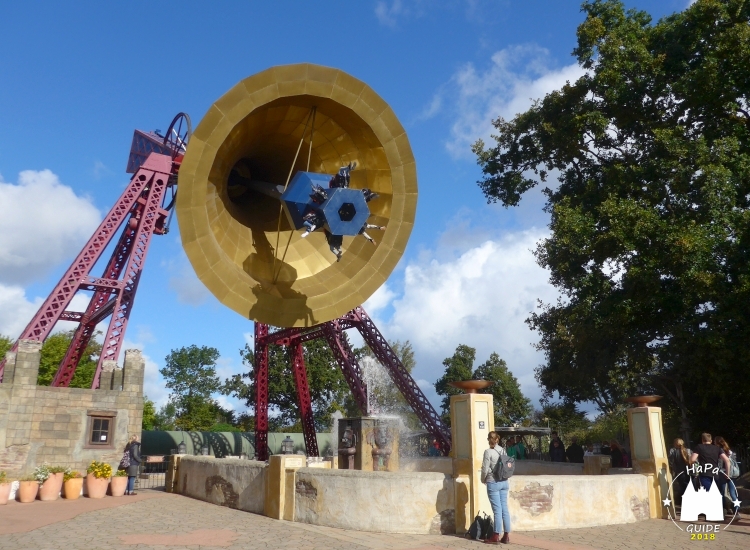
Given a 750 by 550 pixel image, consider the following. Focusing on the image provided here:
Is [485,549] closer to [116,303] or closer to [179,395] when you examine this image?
[116,303]

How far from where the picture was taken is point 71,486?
1489 centimetres

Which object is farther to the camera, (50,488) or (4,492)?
(50,488)

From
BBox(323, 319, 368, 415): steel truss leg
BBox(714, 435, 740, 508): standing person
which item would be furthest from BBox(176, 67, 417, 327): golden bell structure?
BBox(323, 319, 368, 415): steel truss leg

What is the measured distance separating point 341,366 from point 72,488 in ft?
44.1

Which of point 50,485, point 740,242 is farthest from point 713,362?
point 50,485

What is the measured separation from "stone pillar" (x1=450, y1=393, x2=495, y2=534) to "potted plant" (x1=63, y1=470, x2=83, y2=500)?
10332 mm

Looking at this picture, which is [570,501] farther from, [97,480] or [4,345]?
[4,345]

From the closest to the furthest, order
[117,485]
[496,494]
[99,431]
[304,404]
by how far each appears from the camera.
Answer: [496,494] < [117,485] < [99,431] < [304,404]

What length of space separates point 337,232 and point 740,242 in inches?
487

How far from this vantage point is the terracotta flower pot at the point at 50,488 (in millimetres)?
14430

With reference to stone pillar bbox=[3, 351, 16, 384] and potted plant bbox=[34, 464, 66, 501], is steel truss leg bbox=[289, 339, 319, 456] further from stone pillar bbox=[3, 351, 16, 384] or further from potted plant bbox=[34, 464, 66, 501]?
potted plant bbox=[34, 464, 66, 501]

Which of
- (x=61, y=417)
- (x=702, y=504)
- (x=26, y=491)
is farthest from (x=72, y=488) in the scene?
(x=702, y=504)

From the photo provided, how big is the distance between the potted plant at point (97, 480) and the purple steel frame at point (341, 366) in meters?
A: 8.83

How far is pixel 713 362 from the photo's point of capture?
55.3ft
